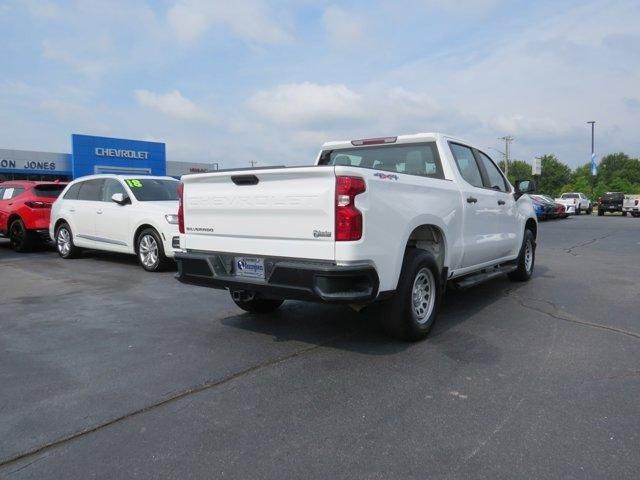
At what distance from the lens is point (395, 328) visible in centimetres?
449

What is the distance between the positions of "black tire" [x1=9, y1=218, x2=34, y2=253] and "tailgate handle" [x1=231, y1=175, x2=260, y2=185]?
9076 mm

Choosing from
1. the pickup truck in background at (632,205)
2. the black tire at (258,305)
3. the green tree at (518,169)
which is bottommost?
the black tire at (258,305)

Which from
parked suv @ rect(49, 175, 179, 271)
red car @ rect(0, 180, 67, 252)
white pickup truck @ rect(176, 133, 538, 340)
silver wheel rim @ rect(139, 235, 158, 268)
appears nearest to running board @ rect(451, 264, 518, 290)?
white pickup truck @ rect(176, 133, 538, 340)

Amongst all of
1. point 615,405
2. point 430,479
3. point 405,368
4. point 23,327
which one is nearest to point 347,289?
point 405,368

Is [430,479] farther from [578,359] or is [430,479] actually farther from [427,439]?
[578,359]

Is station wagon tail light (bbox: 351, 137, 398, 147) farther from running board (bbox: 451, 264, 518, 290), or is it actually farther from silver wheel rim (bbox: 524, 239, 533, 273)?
silver wheel rim (bbox: 524, 239, 533, 273)

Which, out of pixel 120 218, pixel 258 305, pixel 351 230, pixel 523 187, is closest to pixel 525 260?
pixel 523 187

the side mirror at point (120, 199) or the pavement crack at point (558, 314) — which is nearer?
the pavement crack at point (558, 314)

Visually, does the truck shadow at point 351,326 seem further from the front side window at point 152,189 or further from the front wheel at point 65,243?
the front wheel at point 65,243

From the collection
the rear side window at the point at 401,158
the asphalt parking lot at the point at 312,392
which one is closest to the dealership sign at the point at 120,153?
the asphalt parking lot at the point at 312,392

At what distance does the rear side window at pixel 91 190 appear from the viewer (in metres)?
9.86

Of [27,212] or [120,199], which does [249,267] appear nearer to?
[120,199]

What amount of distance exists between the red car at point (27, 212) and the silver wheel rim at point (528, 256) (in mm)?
9930

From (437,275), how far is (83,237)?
757 centimetres
